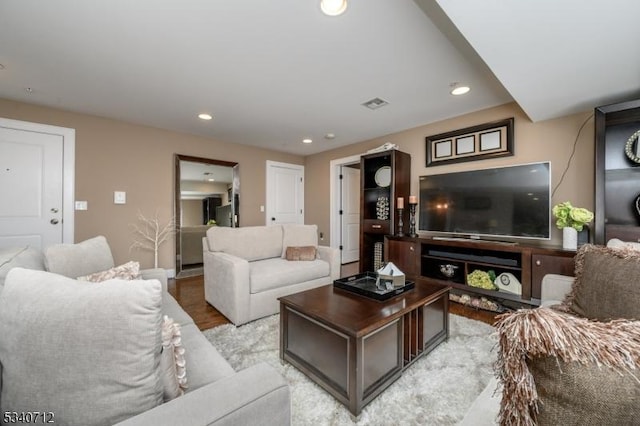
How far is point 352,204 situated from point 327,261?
2449 millimetres

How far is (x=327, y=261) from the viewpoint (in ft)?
9.71

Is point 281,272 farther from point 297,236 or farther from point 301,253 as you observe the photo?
point 297,236

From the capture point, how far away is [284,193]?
516cm

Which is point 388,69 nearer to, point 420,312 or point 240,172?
point 420,312

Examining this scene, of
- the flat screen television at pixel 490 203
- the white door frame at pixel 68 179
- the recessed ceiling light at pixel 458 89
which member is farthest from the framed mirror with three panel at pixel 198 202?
the recessed ceiling light at pixel 458 89

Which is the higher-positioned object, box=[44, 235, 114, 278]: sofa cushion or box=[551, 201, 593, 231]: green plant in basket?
box=[551, 201, 593, 231]: green plant in basket

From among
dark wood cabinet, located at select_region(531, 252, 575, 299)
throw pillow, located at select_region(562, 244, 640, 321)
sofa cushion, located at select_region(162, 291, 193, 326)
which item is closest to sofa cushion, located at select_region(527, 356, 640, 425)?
throw pillow, located at select_region(562, 244, 640, 321)

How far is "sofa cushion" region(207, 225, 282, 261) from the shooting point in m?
2.73

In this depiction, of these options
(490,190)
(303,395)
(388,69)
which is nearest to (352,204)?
(490,190)

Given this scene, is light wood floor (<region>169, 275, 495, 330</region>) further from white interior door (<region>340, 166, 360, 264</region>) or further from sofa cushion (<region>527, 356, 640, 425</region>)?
white interior door (<region>340, 166, 360, 264</region>)

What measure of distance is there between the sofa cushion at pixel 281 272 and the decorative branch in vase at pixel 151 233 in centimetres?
186

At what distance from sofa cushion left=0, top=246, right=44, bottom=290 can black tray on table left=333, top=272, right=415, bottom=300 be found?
1670mm

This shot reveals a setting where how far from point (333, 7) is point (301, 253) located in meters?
2.26

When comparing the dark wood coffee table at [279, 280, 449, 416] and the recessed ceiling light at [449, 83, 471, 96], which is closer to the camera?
the dark wood coffee table at [279, 280, 449, 416]
